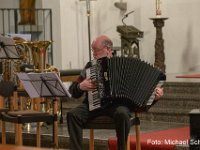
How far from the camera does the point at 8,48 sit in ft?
20.3

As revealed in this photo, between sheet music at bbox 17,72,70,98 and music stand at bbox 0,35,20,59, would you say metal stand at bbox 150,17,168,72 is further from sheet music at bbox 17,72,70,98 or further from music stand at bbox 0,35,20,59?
sheet music at bbox 17,72,70,98

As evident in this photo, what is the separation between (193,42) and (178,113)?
308 centimetres

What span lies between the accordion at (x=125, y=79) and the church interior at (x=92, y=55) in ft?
2.28

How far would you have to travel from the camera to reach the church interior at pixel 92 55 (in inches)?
247

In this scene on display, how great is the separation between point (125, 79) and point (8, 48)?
1595 millimetres

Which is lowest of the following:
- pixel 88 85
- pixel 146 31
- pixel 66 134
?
pixel 66 134

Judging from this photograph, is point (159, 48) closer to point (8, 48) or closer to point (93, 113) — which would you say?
point (8, 48)

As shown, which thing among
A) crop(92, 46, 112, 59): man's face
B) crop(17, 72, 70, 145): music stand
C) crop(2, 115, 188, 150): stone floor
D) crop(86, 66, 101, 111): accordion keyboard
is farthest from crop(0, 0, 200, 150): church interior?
crop(92, 46, 112, 59): man's face

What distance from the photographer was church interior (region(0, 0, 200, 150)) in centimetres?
627

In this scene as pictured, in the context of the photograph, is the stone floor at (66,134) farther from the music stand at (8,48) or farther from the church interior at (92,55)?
the music stand at (8,48)

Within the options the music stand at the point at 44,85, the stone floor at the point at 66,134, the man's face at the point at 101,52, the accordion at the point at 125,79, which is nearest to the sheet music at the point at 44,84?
the music stand at the point at 44,85

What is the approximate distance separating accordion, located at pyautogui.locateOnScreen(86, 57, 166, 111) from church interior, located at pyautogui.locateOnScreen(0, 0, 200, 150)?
2.28 ft

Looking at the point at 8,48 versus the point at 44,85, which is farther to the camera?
the point at 8,48

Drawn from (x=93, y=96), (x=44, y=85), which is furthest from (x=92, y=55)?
(x=93, y=96)
